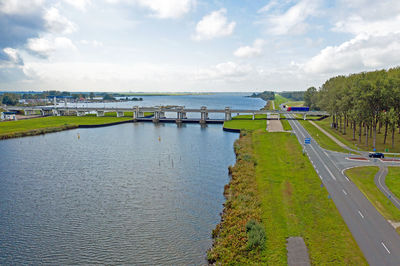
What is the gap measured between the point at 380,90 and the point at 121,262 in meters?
73.2

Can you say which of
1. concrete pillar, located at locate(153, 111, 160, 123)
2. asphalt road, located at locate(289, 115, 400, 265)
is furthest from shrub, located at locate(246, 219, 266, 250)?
concrete pillar, located at locate(153, 111, 160, 123)

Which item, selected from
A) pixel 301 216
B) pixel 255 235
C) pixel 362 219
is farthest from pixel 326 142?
pixel 255 235

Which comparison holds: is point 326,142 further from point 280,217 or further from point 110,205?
point 110,205

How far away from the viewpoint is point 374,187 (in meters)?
45.1

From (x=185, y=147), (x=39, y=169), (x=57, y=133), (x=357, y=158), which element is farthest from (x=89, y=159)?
(x=357, y=158)

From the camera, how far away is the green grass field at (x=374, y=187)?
118ft

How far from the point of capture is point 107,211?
1639 inches

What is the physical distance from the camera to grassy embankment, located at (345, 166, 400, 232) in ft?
118

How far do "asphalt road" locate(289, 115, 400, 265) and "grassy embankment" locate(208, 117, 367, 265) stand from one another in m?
1.10

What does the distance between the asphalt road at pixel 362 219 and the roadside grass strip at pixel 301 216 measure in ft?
3.42

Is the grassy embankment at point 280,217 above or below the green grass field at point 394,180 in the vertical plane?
below

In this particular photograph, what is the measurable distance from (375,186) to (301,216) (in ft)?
64.3

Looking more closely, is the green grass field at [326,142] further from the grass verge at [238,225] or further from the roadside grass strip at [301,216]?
the grass verge at [238,225]

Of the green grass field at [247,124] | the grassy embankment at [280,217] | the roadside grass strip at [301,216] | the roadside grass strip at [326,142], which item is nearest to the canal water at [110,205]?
the grassy embankment at [280,217]
